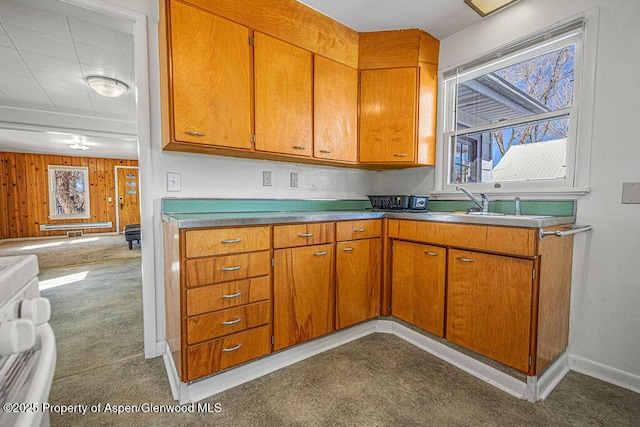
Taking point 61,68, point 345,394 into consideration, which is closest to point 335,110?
point 345,394

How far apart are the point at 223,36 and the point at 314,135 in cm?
85

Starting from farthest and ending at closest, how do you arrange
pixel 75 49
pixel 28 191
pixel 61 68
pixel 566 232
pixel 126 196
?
pixel 126 196 < pixel 28 191 < pixel 61 68 < pixel 75 49 < pixel 566 232

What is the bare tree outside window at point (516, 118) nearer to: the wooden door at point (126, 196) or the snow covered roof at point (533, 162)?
the snow covered roof at point (533, 162)

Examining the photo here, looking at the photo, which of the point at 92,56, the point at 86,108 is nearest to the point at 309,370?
the point at 92,56

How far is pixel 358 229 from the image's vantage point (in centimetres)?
205

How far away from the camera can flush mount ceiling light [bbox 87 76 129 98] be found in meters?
3.07

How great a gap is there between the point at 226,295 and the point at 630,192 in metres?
2.26

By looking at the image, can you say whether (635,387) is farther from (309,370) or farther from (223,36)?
(223,36)

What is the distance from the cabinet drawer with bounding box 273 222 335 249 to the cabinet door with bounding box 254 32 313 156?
0.60 metres

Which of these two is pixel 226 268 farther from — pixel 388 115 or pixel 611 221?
pixel 611 221

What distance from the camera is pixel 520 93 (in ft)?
6.97

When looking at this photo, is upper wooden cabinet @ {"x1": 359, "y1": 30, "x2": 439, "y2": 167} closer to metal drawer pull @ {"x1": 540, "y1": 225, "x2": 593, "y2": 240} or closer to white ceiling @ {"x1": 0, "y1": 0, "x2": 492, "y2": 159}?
white ceiling @ {"x1": 0, "y1": 0, "x2": 492, "y2": 159}

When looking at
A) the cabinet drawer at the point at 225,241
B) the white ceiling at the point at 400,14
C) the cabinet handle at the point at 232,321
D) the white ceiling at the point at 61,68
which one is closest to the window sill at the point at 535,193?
the white ceiling at the point at 400,14

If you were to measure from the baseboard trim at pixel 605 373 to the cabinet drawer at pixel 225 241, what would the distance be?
6.55 ft
